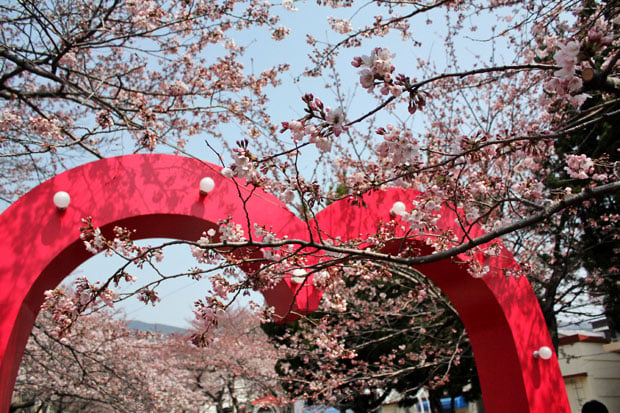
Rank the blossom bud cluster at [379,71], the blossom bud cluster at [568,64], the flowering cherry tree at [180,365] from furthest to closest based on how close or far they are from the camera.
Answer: the flowering cherry tree at [180,365] < the blossom bud cluster at [379,71] < the blossom bud cluster at [568,64]

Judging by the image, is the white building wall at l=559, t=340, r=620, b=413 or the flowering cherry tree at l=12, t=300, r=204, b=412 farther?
the white building wall at l=559, t=340, r=620, b=413

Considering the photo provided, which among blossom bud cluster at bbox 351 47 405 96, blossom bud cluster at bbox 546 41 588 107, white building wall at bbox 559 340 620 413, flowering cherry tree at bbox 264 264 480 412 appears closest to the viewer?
blossom bud cluster at bbox 546 41 588 107

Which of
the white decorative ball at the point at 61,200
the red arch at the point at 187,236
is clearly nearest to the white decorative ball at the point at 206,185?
the red arch at the point at 187,236

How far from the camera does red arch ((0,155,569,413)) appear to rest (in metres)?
3.10

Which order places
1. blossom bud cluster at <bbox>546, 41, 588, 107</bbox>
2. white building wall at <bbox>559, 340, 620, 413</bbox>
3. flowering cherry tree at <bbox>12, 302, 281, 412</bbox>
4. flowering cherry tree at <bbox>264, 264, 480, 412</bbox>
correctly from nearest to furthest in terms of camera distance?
blossom bud cluster at <bbox>546, 41, 588, 107</bbox>, flowering cherry tree at <bbox>264, 264, 480, 412</bbox>, flowering cherry tree at <bbox>12, 302, 281, 412</bbox>, white building wall at <bbox>559, 340, 620, 413</bbox>

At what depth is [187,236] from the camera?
12.3 feet

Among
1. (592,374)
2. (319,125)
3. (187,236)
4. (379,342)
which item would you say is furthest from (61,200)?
(592,374)

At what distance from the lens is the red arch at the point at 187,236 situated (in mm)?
3100

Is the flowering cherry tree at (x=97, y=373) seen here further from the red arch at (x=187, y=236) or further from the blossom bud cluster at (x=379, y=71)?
the blossom bud cluster at (x=379, y=71)

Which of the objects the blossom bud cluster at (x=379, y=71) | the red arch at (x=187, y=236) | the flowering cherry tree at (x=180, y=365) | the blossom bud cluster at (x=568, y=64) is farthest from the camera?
the flowering cherry tree at (x=180, y=365)

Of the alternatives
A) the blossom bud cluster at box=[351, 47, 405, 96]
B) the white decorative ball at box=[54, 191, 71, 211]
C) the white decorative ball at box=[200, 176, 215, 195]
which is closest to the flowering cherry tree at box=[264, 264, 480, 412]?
the white decorative ball at box=[200, 176, 215, 195]

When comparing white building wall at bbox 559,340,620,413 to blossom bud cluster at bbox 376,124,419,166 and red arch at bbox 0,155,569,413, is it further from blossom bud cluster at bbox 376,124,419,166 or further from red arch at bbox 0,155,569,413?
blossom bud cluster at bbox 376,124,419,166

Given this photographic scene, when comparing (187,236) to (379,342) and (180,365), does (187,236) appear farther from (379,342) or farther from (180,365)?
(180,365)

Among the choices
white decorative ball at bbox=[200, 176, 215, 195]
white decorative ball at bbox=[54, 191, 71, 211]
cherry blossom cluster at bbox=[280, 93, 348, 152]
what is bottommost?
cherry blossom cluster at bbox=[280, 93, 348, 152]
